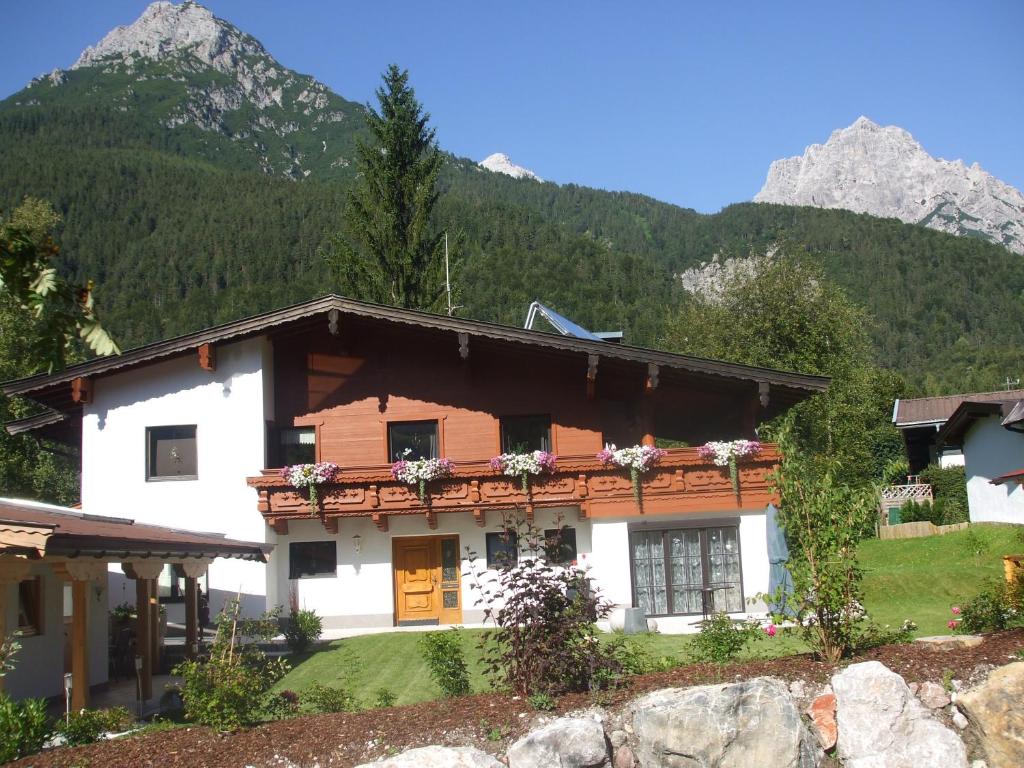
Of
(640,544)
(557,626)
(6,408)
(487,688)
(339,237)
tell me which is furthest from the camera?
(339,237)

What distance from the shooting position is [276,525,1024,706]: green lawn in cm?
1419

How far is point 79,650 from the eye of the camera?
41.7ft

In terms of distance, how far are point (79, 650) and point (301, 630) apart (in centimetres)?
727

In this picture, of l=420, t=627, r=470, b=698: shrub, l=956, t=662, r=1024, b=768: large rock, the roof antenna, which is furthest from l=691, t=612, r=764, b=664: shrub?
the roof antenna

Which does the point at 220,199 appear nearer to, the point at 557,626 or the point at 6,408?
the point at 6,408

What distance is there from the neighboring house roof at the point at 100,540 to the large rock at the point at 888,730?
8.55 m

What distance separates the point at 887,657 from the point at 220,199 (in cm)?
10842

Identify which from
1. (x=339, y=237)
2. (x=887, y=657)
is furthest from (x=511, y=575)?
(x=339, y=237)

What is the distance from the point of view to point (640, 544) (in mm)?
20969

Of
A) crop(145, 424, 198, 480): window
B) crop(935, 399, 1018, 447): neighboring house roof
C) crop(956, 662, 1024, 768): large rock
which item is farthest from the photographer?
crop(935, 399, 1018, 447): neighboring house roof

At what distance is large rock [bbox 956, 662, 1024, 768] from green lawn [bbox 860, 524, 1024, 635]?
4.80 meters

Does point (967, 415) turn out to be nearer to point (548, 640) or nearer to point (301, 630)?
point (301, 630)

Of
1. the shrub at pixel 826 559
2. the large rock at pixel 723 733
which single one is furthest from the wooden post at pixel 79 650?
the shrub at pixel 826 559

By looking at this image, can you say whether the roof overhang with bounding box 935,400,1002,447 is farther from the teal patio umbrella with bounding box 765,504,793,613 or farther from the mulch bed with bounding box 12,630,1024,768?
the mulch bed with bounding box 12,630,1024,768
